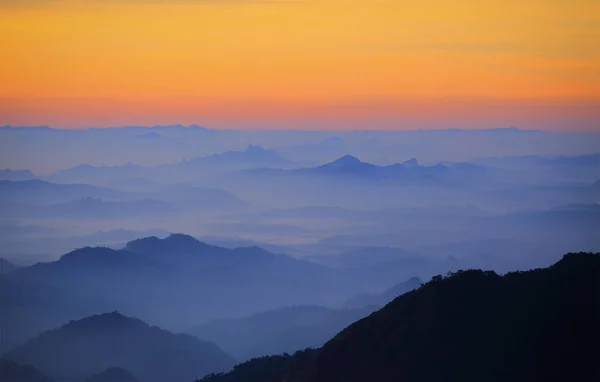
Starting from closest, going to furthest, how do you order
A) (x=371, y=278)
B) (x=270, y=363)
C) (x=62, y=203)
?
(x=270, y=363) → (x=371, y=278) → (x=62, y=203)

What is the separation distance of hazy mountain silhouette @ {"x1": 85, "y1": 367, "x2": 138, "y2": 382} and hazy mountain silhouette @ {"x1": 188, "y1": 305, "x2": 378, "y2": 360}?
12.6 m

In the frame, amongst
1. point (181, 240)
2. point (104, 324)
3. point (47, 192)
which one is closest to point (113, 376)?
point (104, 324)

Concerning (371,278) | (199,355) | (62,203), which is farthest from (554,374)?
(62,203)

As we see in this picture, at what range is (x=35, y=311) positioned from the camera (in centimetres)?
6344

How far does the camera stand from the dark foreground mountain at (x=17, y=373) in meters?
35.3

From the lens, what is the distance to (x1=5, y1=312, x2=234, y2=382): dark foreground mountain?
46375 millimetres

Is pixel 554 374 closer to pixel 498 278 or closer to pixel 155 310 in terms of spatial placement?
pixel 498 278

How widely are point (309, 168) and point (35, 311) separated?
74.7 meters

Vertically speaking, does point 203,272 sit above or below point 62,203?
below

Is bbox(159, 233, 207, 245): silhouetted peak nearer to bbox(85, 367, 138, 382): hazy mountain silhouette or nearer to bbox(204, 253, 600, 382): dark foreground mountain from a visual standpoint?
bbox(85, 367, 138, 382): hazy mountain silhouette

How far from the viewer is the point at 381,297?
72.7 m

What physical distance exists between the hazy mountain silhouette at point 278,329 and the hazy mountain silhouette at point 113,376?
12.6 m

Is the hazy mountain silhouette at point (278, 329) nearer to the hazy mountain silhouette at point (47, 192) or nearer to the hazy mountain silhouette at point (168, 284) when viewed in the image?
the hazy mountain silhouette at point (168, 284)

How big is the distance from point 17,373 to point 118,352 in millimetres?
12174
